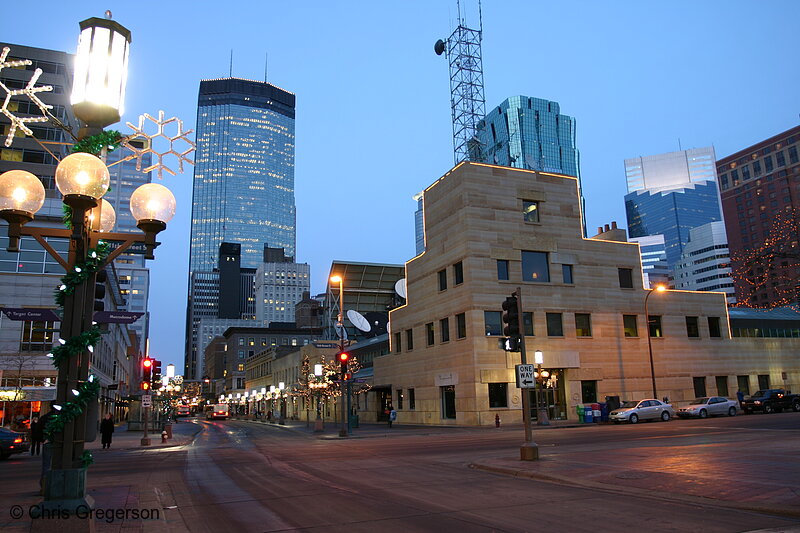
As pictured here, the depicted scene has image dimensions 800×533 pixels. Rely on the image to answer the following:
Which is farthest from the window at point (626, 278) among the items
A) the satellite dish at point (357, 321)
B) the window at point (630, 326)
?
the satellite dish at point (357, 321)

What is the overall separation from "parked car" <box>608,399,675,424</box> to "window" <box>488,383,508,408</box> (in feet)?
24.6

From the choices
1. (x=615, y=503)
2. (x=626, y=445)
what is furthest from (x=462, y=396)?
(x=615, y=503)

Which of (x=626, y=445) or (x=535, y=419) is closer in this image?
(x=626, y=445)

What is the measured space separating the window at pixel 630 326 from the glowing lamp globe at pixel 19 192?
49192 millimetres

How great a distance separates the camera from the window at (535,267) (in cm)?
4759

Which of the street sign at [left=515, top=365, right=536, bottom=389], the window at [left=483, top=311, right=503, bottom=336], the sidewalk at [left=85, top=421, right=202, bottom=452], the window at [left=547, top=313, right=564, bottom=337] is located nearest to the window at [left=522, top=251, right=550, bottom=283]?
the window at [left=547, top=313, right=564, bottom=337]

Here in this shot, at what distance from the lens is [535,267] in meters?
48.1

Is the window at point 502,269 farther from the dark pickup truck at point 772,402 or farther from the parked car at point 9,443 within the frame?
the parked car at point 9,443

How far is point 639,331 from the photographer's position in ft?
168

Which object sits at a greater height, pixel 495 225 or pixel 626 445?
pixel 495 225

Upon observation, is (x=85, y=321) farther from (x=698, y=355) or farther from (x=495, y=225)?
(x=698, y=355)

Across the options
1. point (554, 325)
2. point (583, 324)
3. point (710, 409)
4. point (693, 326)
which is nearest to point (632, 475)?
point (710, 409)

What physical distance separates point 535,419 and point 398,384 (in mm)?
15093

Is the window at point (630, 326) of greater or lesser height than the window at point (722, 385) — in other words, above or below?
above
